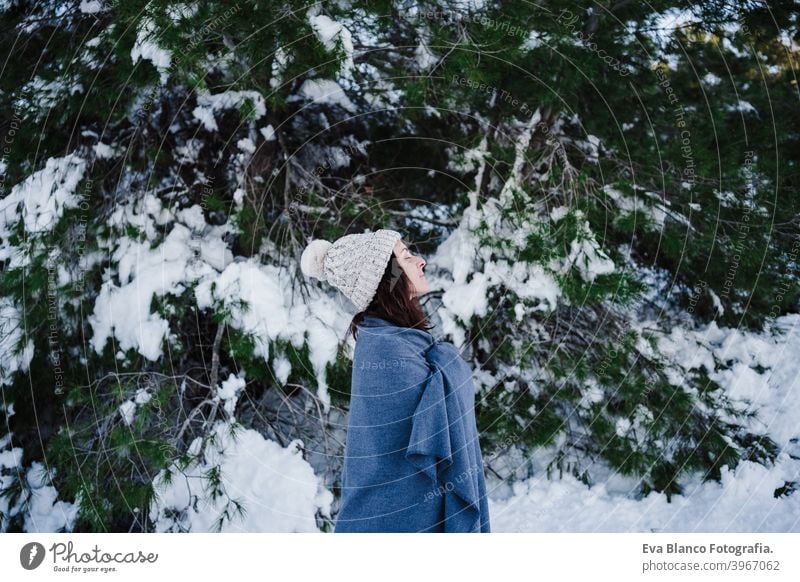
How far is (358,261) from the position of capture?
54.1 inches

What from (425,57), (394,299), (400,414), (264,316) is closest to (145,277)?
(264,316)

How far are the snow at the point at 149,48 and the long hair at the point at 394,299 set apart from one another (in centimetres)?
111

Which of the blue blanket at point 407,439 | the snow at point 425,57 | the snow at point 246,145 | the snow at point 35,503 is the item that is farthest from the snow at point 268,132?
the snow at point 35,503

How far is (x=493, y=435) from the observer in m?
2.06

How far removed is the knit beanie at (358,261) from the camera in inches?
53.6

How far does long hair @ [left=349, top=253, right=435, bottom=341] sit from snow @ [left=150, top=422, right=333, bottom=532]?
0.85 meters

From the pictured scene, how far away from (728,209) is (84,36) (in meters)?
2.45

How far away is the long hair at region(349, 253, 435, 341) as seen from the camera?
1.38 metres

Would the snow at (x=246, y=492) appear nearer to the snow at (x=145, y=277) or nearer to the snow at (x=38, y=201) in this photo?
the snow at (x=145, y=277)

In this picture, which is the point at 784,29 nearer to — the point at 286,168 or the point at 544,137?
the point at 544,137
